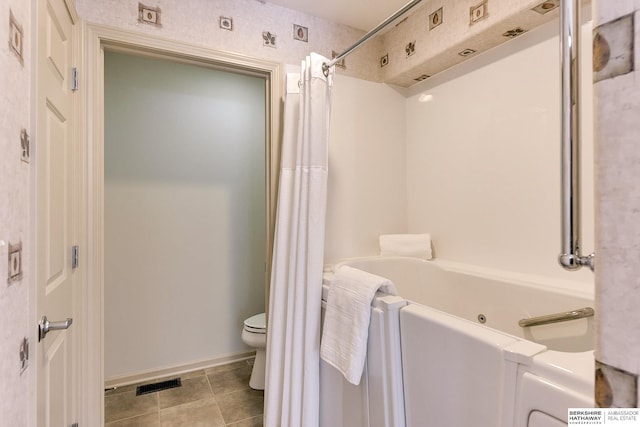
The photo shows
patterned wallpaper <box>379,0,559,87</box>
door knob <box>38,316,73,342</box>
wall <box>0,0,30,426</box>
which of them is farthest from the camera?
patterned wallpaper <box>379,0,559,87</box>

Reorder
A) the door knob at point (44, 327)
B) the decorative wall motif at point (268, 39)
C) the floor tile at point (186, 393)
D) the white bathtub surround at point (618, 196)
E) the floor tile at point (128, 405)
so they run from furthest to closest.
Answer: the floor tile at point (186, 393) < the floor tile at point (128, 405) < the decorative wall motif at point (268, 39) < the door knob at point (44, 327) < the white bathtub surround at point (618, 196)

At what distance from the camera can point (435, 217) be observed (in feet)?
6.98

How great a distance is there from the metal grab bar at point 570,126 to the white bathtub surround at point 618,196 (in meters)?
0.36

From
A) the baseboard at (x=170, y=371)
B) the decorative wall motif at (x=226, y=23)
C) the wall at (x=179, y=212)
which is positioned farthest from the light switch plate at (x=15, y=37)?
the baseboard at (x=170, y=371)

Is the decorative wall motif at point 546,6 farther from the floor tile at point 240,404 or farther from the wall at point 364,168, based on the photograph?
the floor tile at point 240,404

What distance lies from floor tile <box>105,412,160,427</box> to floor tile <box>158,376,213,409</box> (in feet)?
0.33

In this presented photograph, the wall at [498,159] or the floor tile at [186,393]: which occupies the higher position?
the wall at [498,159]

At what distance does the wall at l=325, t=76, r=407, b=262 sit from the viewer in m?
2.07

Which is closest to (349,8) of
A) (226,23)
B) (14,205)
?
(226,23)

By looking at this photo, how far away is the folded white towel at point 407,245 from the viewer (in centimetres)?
207

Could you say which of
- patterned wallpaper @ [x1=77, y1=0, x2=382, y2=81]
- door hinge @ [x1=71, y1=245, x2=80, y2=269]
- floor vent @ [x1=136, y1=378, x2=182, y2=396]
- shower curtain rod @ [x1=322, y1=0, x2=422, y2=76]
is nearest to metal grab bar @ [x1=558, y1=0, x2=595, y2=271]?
shower curtain rod @ [x1=322, y1=0, x2=422, y2=76]

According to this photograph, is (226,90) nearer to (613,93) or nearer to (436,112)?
(436,112)

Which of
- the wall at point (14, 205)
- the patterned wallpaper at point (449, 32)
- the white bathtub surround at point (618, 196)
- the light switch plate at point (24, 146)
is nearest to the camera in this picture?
the white bathtub surround at point (618, 196)

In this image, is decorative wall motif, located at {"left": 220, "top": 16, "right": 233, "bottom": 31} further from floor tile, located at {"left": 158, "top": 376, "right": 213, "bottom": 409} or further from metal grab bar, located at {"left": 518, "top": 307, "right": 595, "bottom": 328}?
floor tile, located at {"left": 158, "top": 376, "right": 213, "bottom": 409}
